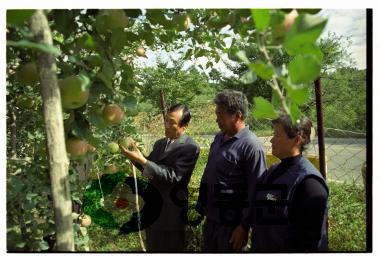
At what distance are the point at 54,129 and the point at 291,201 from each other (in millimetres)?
984

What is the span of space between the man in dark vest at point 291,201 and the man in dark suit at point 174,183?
1.90ft

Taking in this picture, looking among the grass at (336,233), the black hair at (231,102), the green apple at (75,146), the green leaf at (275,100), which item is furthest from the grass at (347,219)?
the green apple at (75,146)

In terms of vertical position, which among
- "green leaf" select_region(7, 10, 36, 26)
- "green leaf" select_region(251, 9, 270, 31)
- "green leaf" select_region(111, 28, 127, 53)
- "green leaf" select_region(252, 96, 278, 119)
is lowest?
"green leaf" select_region(252, 96, 278, 119)

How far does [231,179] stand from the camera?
6.52 ft

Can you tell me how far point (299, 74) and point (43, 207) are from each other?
1014 millimetres

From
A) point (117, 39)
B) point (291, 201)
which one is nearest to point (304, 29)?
point (117, 39)

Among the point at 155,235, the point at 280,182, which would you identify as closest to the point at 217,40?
the point at 280,182

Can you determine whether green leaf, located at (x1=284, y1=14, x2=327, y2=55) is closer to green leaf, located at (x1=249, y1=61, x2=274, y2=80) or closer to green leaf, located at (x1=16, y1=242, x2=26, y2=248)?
green leaf, located at (x1=249, y1=61, x2=274, y2=80)

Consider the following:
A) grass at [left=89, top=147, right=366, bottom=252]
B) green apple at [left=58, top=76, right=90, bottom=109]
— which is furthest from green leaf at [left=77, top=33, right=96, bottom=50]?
grass at [left=89, top=147, right=366, bottom=252]

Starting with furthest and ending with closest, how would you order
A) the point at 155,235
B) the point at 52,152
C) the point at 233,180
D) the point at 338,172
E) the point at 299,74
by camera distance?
the point at 338,172
the point at 155,235
the point at 233,180
the point at 52,152
the point at 299,74

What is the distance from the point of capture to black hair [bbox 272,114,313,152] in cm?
169

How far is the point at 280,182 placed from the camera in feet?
5.41

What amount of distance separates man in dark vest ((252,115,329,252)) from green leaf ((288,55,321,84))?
0.80m

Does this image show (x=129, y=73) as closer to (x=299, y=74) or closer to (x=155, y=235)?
(x=299, y=74)
